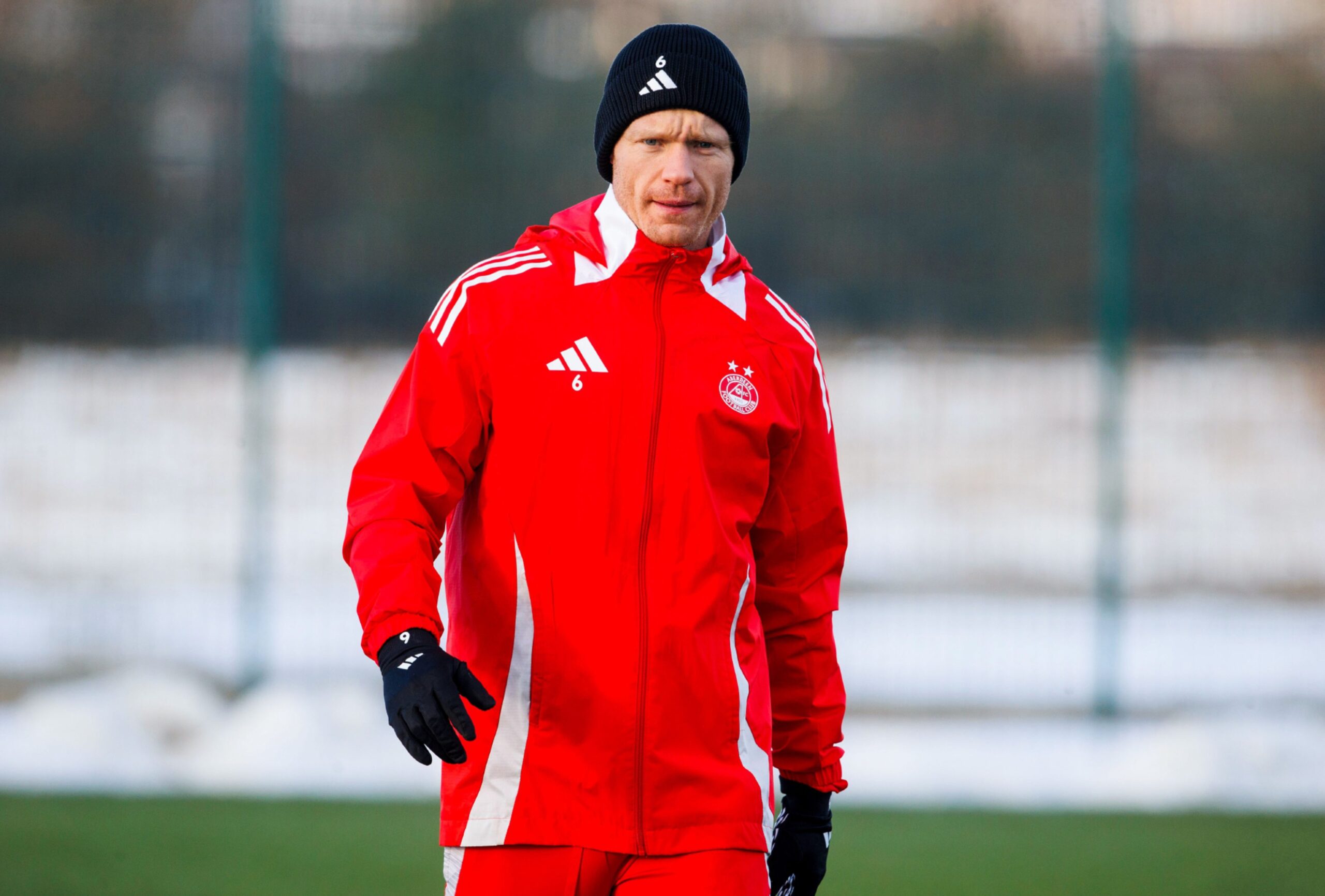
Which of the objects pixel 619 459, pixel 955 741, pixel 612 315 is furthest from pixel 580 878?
pixel 955 741

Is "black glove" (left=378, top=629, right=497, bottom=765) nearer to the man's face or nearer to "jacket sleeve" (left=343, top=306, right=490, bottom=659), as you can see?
"jacket sleeve" (left=343, top=306, right=490, bottom=659)

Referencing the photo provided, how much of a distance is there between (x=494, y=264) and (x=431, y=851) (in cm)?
293

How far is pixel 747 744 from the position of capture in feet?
6.95

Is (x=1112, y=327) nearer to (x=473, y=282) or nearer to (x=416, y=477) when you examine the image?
(x=473, y=282)

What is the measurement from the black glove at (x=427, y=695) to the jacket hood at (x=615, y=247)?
59cm

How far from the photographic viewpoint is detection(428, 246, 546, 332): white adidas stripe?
213 centimetres

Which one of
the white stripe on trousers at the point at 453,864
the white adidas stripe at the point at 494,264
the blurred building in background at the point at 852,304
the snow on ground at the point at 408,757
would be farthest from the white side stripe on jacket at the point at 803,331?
the blurred building in background at the point at 852,304

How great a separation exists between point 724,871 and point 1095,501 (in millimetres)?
4383

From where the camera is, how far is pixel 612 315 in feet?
6.95

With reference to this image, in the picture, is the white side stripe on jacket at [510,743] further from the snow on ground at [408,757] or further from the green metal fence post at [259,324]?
the green metal fence post at [259,324]

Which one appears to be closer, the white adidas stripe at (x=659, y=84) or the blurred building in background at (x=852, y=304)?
the white adidas stripe at (x=659, y=84)

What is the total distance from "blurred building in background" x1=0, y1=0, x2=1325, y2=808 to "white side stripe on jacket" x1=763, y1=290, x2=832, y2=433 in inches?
147

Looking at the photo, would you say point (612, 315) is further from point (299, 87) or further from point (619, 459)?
point (299, 87)

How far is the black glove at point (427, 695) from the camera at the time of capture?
1854mm
